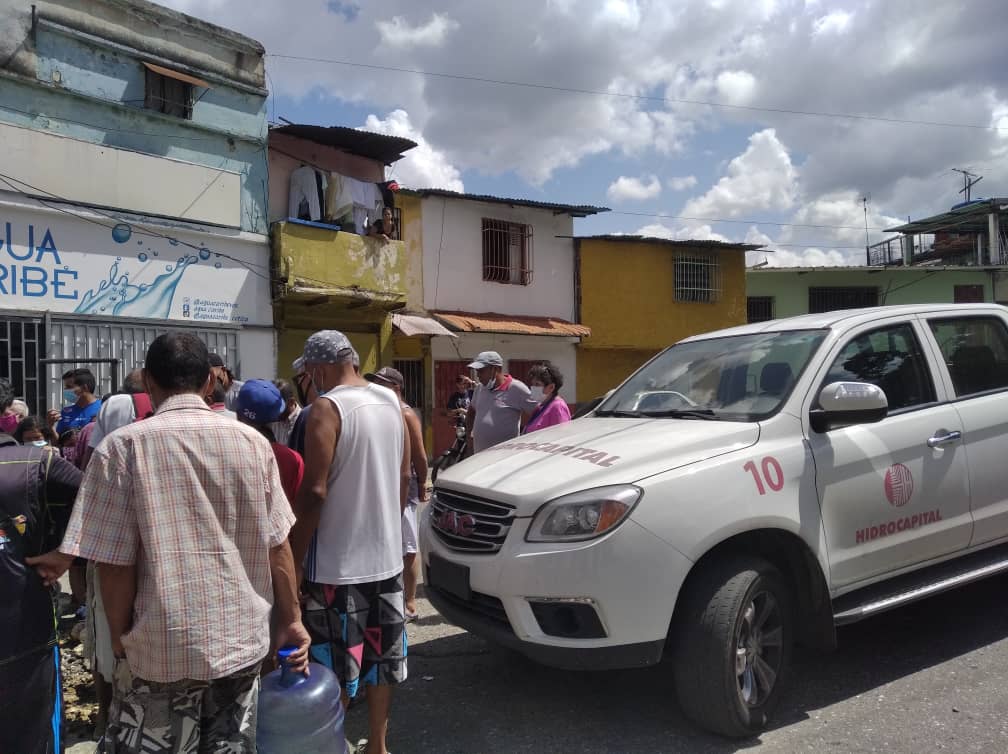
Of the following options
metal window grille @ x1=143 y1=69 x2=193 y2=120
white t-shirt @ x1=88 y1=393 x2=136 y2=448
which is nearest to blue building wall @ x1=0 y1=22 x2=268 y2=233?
metal window grille @ x1=143 y1=69 x2=193 y2=120

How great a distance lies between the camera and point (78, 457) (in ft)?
16.0

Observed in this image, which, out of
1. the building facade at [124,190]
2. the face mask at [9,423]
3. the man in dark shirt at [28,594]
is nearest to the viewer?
the man in dark shirt at [28,594]

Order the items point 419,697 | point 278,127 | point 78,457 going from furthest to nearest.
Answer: point 278,127 < point 78,457 < point 419,697

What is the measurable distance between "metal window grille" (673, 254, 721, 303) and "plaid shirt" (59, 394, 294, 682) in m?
19.0

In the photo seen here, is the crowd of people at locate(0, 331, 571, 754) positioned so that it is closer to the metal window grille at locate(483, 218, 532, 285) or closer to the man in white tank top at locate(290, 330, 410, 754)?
the man in white tank top at locate(290, 330, 410, 754)

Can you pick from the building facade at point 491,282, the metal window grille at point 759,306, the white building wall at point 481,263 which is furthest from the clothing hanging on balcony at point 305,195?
the metal window grille at point 759,306

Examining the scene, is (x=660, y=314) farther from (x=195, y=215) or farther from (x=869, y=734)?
(x=869, y=734)

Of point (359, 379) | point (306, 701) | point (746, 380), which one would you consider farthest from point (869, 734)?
point (359, 379)

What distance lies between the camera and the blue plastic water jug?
239 centimetres

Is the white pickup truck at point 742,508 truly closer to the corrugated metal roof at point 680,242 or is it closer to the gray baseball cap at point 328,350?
the gray baseball cap at point 328,350

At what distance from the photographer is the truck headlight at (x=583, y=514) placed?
9.88ft

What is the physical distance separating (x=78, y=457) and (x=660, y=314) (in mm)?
16761

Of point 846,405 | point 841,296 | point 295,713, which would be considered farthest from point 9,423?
point 841,296

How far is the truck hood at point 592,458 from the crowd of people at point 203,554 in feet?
1.78
